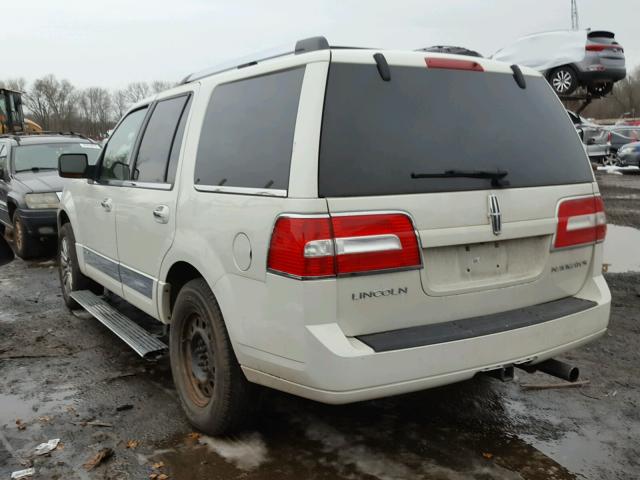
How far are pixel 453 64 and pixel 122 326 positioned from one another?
2918 mm

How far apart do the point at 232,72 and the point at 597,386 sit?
9.97ft

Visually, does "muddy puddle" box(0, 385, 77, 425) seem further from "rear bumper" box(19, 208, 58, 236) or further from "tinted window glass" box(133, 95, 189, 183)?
"rear bumper" box(19, 208, 58, 236)

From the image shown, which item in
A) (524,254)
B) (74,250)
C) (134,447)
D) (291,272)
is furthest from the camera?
(74,250)

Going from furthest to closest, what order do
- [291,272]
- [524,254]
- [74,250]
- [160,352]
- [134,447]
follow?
[74,250] → [160,352] → [134,447] → [524,254] → [291,272]

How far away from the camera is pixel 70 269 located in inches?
226

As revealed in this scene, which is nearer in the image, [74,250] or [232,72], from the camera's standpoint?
[232,72]

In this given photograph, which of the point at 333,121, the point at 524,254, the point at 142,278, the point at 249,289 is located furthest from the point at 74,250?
the point at 524,254

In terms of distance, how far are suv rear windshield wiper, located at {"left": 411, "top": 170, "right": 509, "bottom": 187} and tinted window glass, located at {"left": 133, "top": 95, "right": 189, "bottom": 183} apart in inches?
67.5

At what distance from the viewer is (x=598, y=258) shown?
3334 millimetres

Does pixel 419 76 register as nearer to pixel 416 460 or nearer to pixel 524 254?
pixel 524 254

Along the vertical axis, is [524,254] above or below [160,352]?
above

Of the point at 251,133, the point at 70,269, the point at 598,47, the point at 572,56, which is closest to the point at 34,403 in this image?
the point at 70,269

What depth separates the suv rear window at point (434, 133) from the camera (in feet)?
8.50

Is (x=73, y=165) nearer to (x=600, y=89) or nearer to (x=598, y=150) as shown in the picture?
(x=600, y=89)
